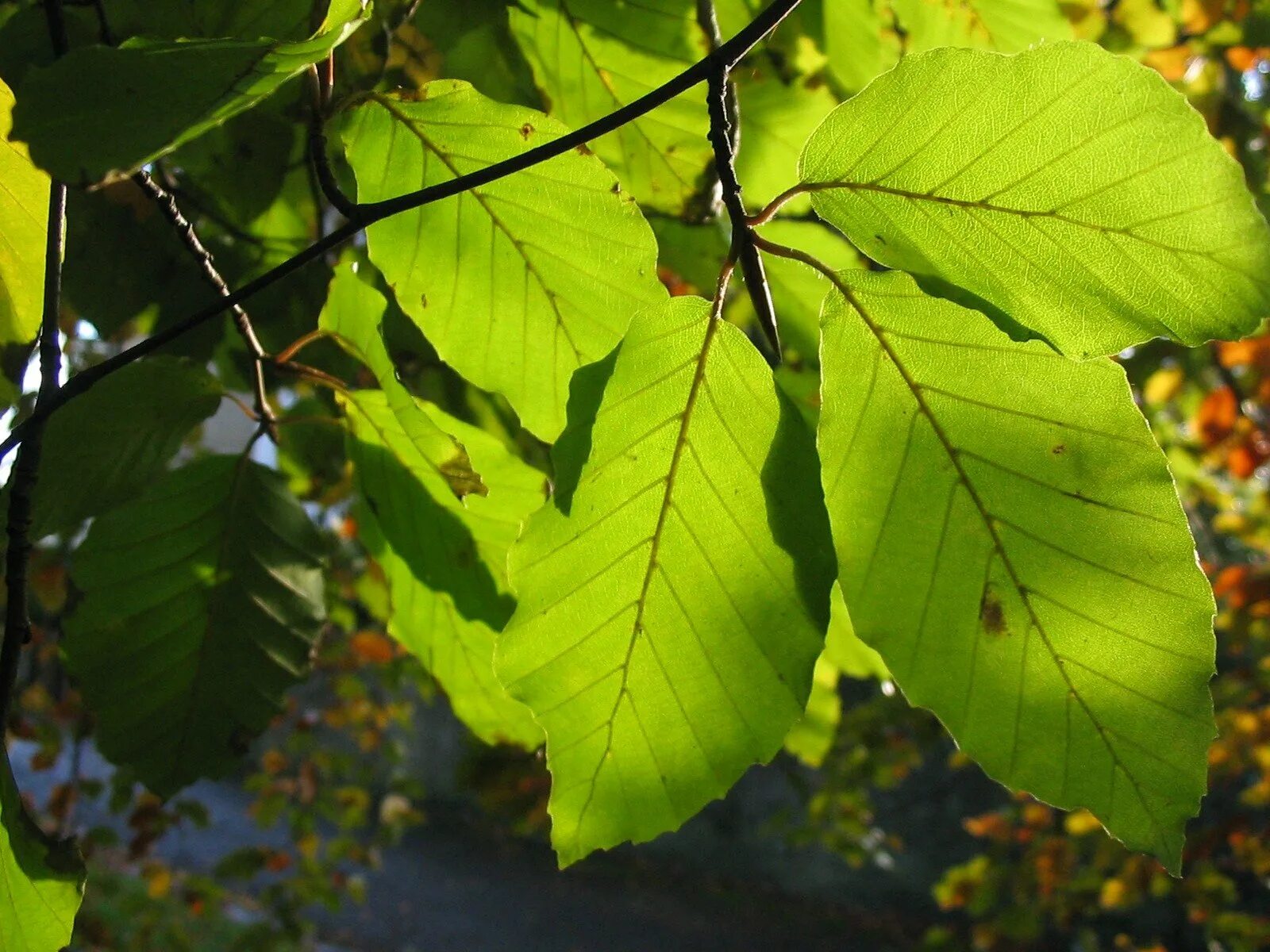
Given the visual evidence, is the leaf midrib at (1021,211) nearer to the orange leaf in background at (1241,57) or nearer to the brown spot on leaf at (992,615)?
the brown spot on leaf at (992,615)

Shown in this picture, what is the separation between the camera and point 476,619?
2.27ft

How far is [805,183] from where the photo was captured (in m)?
0.47

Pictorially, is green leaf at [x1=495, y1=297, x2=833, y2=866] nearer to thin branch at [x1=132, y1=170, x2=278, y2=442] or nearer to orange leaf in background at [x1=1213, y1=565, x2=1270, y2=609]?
thin branch at [x1=132, y1=170, x2=278, y2=442]

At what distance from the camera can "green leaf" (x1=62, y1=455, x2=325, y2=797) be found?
750mm

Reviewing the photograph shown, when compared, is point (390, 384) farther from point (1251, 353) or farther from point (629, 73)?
point (1251, 353)

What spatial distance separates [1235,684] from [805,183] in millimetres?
3736

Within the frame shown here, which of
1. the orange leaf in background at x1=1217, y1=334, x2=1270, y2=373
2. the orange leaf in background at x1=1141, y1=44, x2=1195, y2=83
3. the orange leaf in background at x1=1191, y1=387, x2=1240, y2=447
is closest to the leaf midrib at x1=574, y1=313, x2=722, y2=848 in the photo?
the orange leaf in background at x1=1141, y1=44, x2=1195, y2=83

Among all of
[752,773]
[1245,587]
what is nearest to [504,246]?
[1245,587]

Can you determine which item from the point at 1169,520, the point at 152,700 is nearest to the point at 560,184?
the point at 1169,520

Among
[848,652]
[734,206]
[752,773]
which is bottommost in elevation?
[752,773]

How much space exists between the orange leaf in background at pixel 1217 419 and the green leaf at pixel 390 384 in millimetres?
2889

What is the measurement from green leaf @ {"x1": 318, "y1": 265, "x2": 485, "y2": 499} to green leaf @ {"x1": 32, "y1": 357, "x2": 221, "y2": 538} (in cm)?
14

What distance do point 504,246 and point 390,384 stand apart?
4.5 inches

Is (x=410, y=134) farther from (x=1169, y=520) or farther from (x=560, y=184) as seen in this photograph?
(x=1169, y=520)
